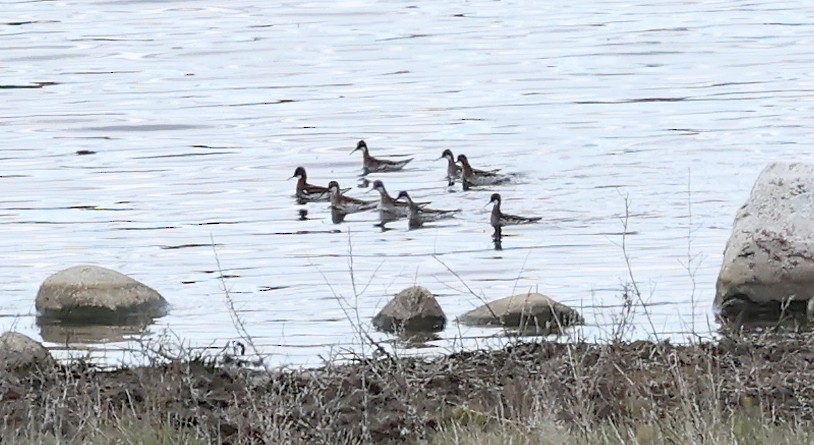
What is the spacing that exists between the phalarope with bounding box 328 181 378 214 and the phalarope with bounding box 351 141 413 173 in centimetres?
146

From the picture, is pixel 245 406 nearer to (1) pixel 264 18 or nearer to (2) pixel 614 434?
(2) pixel 614 434

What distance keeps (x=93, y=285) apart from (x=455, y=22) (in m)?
24.2

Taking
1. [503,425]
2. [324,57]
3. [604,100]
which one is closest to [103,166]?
[604,100]

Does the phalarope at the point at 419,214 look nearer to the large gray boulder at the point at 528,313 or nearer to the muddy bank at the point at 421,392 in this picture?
the large gray boulder at the point at 528,313

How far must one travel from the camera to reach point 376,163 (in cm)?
2073

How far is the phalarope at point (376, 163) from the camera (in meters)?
20.7

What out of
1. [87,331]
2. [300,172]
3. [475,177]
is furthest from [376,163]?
[87,331]

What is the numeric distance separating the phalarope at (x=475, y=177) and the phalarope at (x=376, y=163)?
1.06 metres

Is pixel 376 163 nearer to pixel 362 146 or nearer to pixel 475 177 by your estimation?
pixel 362 146

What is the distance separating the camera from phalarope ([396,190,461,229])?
17562 millimetres

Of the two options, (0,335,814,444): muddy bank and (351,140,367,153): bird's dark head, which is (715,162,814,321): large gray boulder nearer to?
(0,335,814,444): muddy bank

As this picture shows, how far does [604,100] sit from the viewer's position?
25641 millimetres

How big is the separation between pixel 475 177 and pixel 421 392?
10569 millimetres

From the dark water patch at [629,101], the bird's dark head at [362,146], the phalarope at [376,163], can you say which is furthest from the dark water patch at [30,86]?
the phalarope at [376,163]
